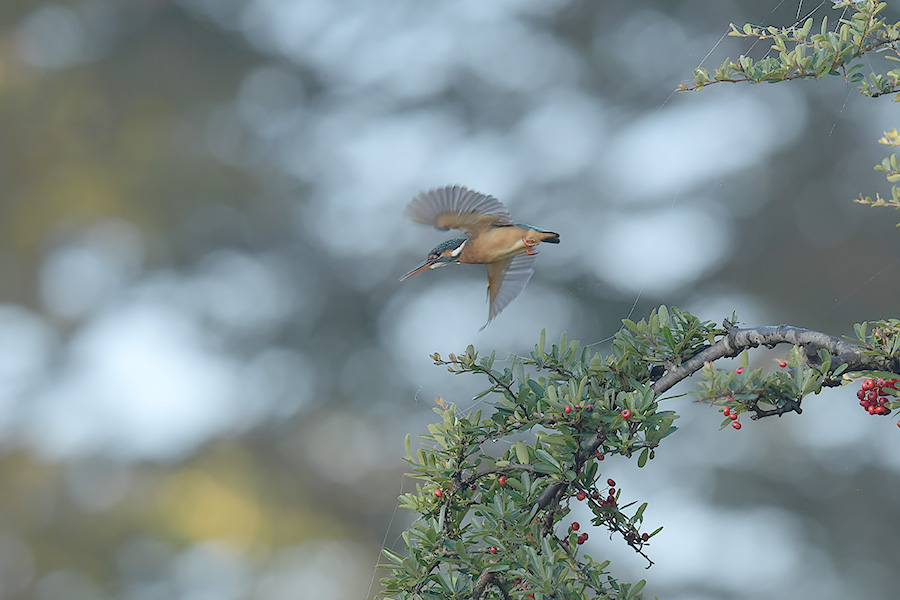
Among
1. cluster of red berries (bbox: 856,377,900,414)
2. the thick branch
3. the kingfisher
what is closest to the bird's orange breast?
the kingfisher

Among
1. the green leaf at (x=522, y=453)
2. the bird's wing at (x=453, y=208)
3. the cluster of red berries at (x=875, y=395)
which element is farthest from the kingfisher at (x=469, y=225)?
the cluster of red berries at (x=875, y=395)

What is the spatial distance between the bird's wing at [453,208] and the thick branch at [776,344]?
0.24m

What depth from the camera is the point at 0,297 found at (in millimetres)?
2379

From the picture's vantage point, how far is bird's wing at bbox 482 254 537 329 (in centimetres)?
83

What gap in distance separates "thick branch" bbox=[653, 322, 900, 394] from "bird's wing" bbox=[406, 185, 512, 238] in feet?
0.77

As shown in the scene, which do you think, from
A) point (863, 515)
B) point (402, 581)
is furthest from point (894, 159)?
point (863, 515)

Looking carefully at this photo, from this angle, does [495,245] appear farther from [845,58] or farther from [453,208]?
[845,58]

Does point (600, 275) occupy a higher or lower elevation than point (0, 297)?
lower

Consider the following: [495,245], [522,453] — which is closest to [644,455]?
[522,453]

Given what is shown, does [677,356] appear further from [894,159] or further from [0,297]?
[0,297]

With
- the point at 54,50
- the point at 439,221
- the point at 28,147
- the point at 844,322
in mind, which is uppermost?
the point at 54,50

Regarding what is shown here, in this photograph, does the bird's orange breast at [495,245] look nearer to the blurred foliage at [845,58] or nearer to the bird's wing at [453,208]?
the bird's wing at [453,208]

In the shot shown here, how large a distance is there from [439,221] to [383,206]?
60.1 inches

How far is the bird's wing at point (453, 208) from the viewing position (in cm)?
76
